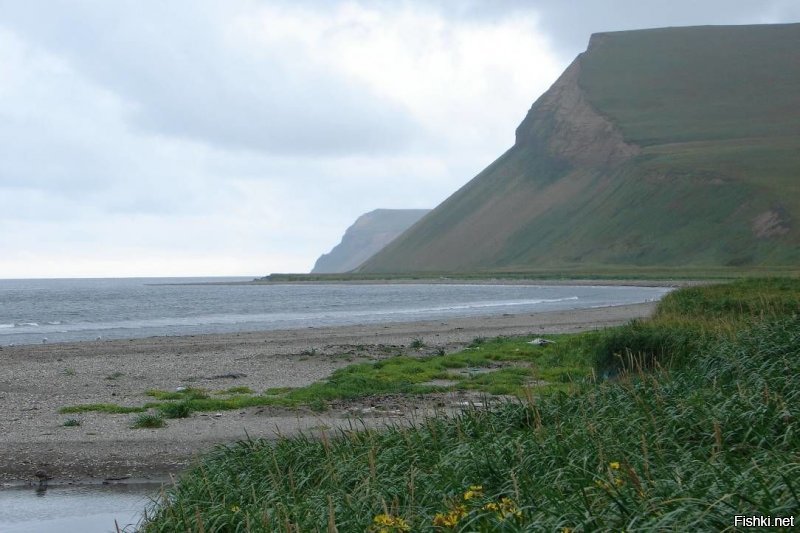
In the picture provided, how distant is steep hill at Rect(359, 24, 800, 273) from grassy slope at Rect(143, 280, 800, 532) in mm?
116959

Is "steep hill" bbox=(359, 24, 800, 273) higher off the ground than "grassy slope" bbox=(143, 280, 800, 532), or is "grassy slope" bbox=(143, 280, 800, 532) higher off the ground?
"steep hill" bbox=(359, 24, 800, 273)

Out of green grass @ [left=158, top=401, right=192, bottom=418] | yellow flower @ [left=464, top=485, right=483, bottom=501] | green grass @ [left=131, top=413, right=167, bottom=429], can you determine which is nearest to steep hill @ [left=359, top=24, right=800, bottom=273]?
green grass @ [left=158, top=401, right=192, bottom=418]

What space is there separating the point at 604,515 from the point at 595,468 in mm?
1664

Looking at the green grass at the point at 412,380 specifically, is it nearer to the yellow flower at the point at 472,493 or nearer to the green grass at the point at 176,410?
the green grass at the point at 176,410

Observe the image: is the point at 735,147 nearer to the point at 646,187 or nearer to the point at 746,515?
the point at 646,187

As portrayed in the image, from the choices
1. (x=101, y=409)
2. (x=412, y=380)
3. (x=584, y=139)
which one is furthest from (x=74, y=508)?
(x=584, y=139)

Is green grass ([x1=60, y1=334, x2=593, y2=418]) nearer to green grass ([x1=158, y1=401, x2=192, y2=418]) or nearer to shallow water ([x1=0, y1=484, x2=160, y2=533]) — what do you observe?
green grass ([x1=158, y1=401, x2=192, y2=418])

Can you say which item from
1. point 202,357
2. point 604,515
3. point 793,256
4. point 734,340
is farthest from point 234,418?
point 793,256

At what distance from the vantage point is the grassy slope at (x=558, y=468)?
6.52 meters

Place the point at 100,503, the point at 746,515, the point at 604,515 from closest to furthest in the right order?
1. the point at 746,515
2. the point at 604,515
3. the point at 100,503

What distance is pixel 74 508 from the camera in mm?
11828

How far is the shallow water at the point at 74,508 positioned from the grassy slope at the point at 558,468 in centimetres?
117

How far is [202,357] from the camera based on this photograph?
31.0 m

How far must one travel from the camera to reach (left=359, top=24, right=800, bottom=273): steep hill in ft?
456
